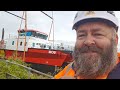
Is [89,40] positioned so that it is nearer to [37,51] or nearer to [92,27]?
[92,27]

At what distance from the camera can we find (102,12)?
128cm

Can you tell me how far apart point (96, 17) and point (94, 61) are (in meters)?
0.25

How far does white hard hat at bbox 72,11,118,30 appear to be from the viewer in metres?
1.20

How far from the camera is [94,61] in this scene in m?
1.29

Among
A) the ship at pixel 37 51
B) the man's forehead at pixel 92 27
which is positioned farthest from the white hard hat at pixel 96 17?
the ship at pixel 37 51

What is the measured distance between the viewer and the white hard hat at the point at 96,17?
1.20 m

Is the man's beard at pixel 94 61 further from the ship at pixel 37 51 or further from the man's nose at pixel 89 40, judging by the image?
the ship at pixel 37 51

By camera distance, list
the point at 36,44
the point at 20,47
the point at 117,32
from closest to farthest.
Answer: the point at 117,32 → the point at 20,47 → the point at 36,44

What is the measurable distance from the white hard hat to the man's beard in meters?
0.12

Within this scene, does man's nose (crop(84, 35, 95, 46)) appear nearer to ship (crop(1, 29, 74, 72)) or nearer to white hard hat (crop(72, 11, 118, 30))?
white hard hat (crop(72, 11, 118, 30))

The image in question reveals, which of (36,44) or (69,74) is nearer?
(69,74)
